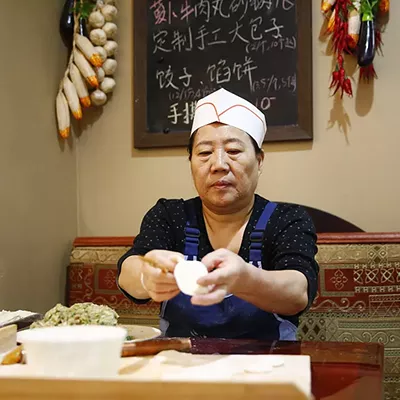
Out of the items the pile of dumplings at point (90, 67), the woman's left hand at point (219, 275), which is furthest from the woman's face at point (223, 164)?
the pile of dumplings at point (90, 67)

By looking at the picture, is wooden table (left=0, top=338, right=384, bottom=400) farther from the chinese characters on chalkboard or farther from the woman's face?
the chinese characters on chalkboard

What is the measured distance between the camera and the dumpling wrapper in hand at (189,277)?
0.93 metres

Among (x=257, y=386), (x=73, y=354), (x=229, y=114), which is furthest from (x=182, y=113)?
(x=257, y=386)

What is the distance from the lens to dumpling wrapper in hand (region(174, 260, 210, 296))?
932 millimetres

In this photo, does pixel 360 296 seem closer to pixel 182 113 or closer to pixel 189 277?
pixel 182 113

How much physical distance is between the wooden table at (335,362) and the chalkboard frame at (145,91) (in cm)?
141

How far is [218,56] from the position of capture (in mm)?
2547

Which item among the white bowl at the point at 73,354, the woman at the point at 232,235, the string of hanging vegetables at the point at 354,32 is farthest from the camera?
the string of hanging vegetables at the point at 354,32

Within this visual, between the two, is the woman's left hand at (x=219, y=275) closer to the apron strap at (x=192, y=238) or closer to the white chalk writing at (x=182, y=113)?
the apron strap at (x=192, y=238)

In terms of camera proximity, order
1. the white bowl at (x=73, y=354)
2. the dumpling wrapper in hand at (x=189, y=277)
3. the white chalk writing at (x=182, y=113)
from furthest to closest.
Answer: the white chalk writing at (x=182, y=113) → the dumpling wrapper in hand at (x=189, y=277) → the white bowl at (x=73, y=354)

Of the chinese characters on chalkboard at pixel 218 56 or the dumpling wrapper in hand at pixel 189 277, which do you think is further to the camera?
the chinese characters on chalkboard at pixel 218 56

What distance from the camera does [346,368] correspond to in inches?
38.7

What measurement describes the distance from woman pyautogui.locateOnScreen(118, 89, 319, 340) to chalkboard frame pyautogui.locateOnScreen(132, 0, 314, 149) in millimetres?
815

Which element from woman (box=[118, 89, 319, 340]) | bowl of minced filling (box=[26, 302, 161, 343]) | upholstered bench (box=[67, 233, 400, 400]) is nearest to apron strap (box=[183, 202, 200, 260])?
woman (box=[118, 89, 319, 340])
